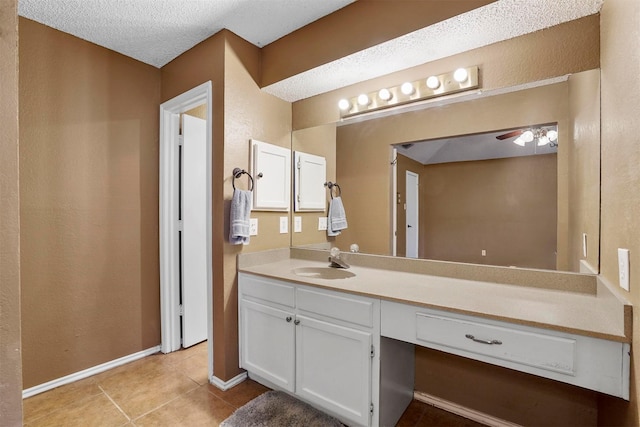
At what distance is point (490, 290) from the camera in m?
1.48

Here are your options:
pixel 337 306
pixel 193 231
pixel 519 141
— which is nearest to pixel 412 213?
pixel 519 141

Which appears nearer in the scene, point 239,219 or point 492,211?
point 492,211

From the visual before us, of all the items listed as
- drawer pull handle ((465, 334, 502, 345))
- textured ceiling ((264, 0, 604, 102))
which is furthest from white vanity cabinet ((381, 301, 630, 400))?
textured ceiling ((264, 0, 604, 102))

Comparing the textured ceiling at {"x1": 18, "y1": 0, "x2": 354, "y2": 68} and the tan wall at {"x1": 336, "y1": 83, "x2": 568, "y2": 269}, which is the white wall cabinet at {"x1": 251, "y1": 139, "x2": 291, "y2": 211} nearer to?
the tan wall at {"x1": 336, "y1": 83, "x2": 568, "y2": 269}

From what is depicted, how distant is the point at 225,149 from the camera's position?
197 cm

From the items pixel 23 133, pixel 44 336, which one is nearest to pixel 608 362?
pixel 44 336

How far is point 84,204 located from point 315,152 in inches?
66.6

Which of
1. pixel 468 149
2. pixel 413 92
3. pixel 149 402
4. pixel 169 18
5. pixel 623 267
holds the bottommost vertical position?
pixel 149 402

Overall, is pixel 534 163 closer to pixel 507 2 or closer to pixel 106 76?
pixel 507 2

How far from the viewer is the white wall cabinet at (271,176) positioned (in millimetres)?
2156

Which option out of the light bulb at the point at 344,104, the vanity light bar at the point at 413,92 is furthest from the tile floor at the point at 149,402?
the light bulb at the point at 344,104

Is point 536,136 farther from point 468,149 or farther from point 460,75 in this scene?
point 460,75

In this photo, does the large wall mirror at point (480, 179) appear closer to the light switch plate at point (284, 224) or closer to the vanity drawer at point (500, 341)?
the light switch plate at point (284, 224)

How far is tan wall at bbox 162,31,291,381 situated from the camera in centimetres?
198
